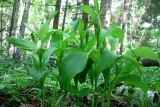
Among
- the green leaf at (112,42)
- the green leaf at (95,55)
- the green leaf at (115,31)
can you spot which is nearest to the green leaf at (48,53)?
the green leaf at (95,55)

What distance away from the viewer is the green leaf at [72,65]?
7.29ft

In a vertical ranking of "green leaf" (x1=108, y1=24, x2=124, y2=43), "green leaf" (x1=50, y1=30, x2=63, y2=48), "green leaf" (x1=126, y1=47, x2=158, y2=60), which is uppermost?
"green leaf" (x1=108, y1=24, x2=124, y2=43)

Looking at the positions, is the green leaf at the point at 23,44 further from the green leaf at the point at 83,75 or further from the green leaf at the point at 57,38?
the green leaf at the point at 83,75

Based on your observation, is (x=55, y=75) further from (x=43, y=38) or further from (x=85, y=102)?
(x=85, y=102)

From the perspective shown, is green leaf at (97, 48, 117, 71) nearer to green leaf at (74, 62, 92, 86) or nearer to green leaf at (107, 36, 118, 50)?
green leaf at (74, 62, 92, 86)

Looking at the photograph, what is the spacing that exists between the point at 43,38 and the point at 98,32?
51 cm

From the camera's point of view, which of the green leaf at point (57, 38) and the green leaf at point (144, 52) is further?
the green leaf at point (57, 38)

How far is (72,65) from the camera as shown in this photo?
2.26 metres

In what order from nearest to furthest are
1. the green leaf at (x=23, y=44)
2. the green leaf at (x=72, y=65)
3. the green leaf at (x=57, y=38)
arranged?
the green leaf at (x=72, y=65) → the green leaf at (x=23, y=44) → the green leaf at (x=57, y=38)

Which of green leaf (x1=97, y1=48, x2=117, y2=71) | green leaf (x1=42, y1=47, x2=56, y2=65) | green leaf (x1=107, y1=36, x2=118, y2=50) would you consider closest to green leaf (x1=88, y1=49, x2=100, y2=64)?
green leaf (x1=97, y1=48, x2=117, y2=71)

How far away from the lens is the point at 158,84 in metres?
2.83

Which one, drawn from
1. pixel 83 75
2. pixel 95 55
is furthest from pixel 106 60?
pixel 83 75

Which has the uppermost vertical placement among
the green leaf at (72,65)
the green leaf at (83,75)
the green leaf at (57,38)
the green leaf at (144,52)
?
the green leaf at (57,38)

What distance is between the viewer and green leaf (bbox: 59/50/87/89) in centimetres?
222
